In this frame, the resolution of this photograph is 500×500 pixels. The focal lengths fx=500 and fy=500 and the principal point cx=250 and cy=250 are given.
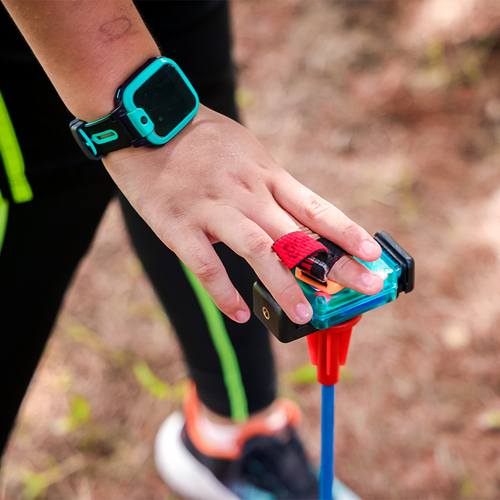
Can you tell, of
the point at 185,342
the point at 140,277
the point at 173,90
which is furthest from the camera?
the point at 140,277

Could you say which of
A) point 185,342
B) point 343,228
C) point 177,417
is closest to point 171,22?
point 343,228

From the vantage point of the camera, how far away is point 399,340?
170 cm

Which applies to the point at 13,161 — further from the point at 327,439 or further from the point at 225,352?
the point at 327,439

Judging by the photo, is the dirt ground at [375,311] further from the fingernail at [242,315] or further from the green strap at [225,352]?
the fingernail at [242,315]

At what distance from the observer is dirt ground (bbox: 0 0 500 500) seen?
4.75ft

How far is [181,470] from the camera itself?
136cm

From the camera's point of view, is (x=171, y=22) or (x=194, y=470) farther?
(x=194, y=470)

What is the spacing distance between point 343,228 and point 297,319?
0.13 m

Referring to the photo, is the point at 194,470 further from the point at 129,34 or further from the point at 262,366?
the point at 129,34

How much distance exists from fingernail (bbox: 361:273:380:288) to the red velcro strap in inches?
2.2

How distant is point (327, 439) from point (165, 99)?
1.87ft

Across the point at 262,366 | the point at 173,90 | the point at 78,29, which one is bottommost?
the point at 262,366

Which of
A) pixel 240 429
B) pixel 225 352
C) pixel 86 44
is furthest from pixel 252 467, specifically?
pixel 86 44

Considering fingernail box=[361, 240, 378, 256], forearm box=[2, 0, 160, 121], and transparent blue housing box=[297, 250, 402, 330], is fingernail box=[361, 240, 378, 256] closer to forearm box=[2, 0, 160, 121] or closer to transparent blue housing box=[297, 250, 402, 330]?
transparent blue housing box=[297, 250, 402, 330]
